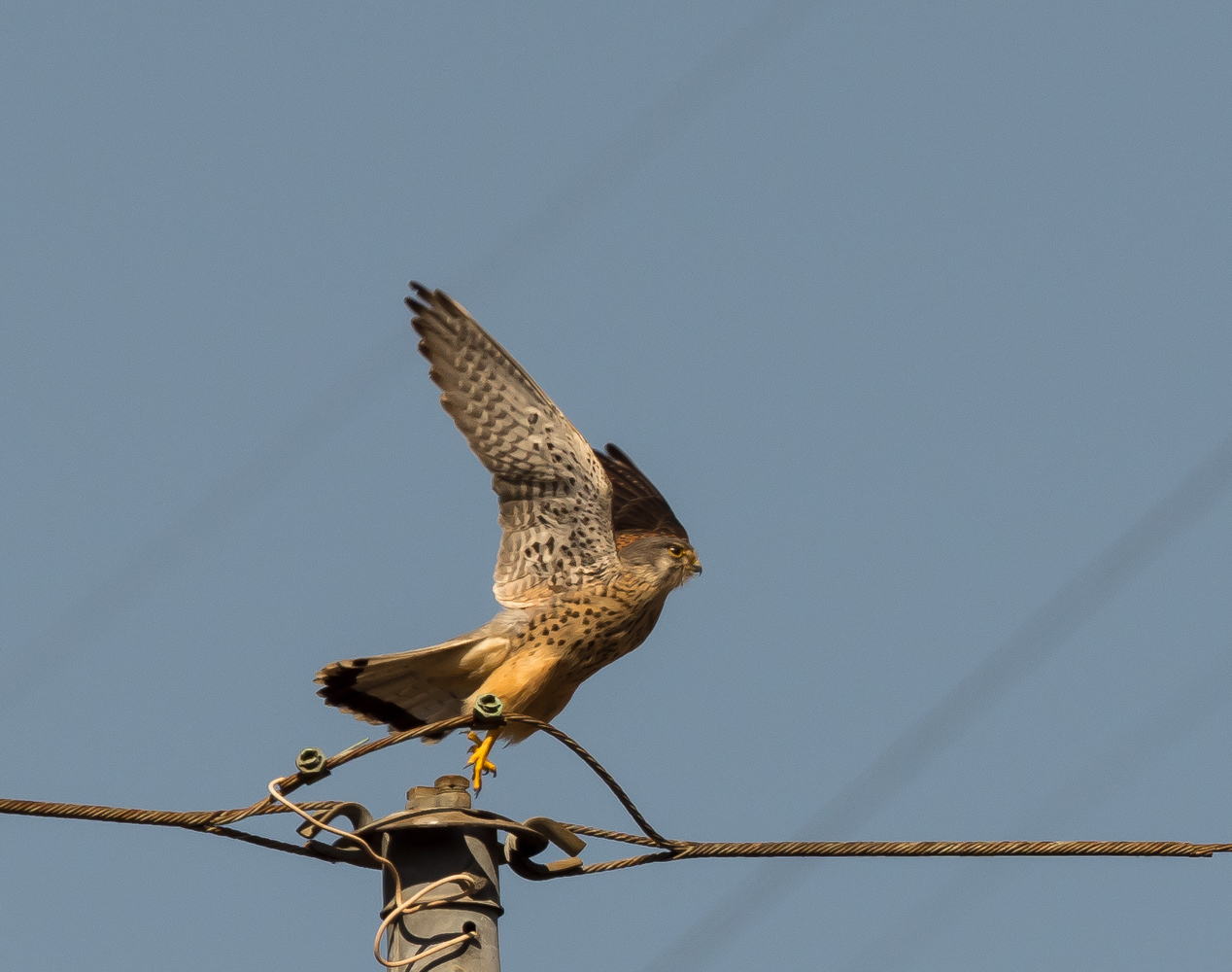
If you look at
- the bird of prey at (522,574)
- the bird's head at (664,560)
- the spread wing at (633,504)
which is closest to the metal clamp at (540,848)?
the bird of prey at (522,574)

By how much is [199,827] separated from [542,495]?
3926mm

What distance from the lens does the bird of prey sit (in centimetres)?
747

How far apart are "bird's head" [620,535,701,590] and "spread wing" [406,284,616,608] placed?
167 mm

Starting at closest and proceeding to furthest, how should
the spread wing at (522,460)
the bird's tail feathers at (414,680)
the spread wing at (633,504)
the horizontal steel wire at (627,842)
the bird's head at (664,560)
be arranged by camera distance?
the horizontal steel wire at (627,842), the bird's tail feathers at (414,680), the spread wing at (522,460), the bird's head at (664,560), the spread wing at (633,504)

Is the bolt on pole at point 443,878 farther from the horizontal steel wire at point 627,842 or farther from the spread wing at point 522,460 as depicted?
the spread wing at point 522,460

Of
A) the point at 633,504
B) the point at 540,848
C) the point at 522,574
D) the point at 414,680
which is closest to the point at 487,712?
the point at 540,848

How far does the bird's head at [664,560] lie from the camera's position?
808 cm

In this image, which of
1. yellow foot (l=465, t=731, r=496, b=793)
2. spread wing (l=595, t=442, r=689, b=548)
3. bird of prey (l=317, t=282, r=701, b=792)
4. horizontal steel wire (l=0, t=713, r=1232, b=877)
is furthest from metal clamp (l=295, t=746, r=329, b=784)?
spread wing (l=595, t=442, r=689, b=548)

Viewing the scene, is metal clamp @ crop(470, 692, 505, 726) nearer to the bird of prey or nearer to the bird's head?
the bird of prey

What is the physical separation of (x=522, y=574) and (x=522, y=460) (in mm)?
499

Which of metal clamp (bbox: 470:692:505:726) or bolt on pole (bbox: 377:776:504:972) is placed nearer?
bolt on pole (bbox: 377:776:504:972)

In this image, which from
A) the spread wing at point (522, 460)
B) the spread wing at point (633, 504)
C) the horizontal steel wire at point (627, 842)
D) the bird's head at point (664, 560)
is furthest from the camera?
the spread wing at point (633, 504)

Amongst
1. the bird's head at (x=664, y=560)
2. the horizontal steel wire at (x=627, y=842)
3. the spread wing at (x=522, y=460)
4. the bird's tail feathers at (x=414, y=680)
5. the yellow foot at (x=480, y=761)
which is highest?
the spread wing at (x=522, y=460)

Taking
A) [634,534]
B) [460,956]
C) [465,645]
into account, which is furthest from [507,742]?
[460,956]
